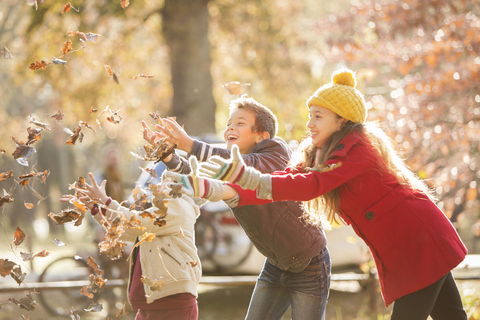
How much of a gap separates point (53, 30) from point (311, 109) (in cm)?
831

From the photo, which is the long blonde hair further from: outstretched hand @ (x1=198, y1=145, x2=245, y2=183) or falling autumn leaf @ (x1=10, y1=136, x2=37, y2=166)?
falling autumn leaf @ (x1=10, y1=136, x2=37, y2=166)

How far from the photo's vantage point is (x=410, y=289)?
241 cm

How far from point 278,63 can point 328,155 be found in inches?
411

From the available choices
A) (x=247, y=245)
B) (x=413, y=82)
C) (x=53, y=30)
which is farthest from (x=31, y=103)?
(x=413, y=82)

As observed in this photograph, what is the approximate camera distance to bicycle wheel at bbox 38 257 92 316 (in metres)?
6.33

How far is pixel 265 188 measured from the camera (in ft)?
6.89

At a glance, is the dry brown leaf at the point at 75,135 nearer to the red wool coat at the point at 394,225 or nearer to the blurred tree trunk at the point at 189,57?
the red wool coat at the point at 394,225

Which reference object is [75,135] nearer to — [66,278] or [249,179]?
[249,179]

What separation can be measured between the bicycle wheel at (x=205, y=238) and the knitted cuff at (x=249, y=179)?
505 cm

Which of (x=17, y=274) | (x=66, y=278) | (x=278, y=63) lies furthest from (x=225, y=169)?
(x=278, y=63)

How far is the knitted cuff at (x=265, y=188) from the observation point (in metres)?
2.10

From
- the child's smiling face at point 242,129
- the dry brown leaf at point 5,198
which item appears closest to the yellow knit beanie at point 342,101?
the child's smiling face at point 242,129

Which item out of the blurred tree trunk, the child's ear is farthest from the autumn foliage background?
the child's ear

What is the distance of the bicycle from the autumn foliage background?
4.04 ft
